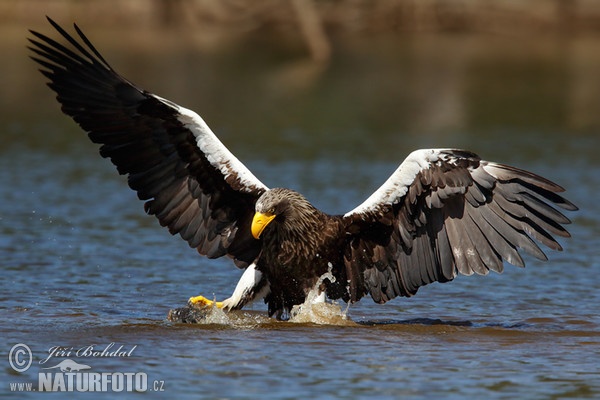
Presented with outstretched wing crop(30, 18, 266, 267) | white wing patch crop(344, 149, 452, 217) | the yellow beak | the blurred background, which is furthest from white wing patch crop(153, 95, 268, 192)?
the blurred background

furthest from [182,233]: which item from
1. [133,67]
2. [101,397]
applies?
[133,67]

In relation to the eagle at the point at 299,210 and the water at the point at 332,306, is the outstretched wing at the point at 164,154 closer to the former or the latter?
the eagle at the point at 299,210

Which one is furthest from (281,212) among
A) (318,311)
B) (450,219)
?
(450,219)

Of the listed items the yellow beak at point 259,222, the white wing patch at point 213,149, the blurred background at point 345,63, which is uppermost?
the blurred background at point 345,63

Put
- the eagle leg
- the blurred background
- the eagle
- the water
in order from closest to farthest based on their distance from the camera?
1. the water
2. the eagle
3. the eagle leg
4. the blurred background

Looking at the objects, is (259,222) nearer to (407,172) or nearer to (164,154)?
(164,154)

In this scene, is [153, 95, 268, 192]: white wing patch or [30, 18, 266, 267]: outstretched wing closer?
A: [153, 95, 268, 192]: white wing patch

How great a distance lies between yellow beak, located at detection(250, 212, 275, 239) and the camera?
825 cm

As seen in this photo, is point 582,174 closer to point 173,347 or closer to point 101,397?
point 173,347

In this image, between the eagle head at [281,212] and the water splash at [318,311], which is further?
the water splash at [318,311]

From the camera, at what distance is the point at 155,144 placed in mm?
8664

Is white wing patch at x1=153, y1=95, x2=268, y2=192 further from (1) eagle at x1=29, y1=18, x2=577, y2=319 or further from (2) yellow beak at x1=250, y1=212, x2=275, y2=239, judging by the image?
(2) yellow beak at x1=250, y1=212, x2=275, y2=239

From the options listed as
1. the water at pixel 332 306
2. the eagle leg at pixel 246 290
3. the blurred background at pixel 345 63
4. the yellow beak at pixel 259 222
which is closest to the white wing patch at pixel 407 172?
the yellow beak at pixel 259 222

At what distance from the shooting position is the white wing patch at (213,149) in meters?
8.33
